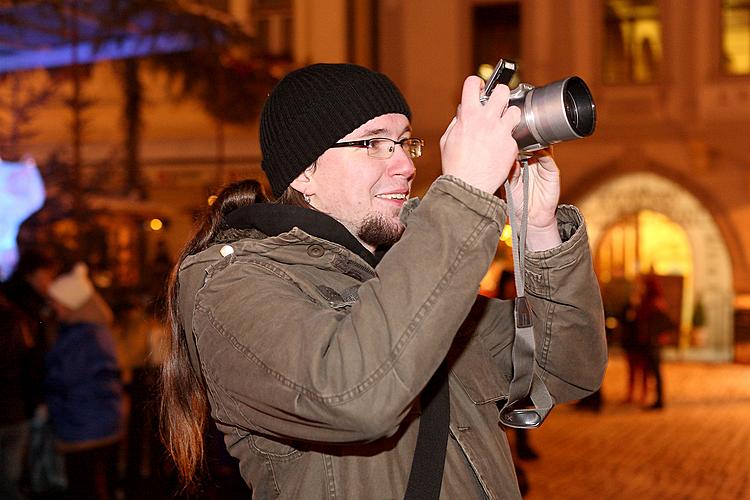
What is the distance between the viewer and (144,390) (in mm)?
6238

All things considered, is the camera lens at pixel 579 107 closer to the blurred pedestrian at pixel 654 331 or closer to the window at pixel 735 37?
the blurred pedestrian at pixel 654 331

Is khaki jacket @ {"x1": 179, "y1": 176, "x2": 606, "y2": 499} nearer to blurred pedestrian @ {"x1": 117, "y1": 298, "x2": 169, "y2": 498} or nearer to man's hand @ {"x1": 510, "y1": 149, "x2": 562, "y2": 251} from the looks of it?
man's hand @ {"x1": 510, "y1": 149, "x2": 562, "y2": 251}

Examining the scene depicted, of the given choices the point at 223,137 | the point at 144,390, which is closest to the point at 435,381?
the point at 144,390

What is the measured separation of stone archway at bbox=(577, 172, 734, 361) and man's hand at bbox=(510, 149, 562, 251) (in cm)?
1454

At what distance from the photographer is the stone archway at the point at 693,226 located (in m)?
16.1

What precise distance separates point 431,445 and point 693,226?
15780 millimetres

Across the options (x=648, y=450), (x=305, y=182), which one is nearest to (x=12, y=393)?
(x=305, y=182)

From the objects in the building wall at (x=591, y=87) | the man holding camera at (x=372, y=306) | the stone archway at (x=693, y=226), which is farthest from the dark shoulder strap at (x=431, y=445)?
the stone archway at (x=693, y=226)

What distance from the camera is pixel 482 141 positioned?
1471 mm

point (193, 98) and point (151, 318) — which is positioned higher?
point (193, 98)

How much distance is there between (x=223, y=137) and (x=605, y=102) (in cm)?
715

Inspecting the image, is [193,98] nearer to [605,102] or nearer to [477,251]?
[605,102]

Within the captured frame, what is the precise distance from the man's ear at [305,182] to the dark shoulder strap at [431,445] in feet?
1.60

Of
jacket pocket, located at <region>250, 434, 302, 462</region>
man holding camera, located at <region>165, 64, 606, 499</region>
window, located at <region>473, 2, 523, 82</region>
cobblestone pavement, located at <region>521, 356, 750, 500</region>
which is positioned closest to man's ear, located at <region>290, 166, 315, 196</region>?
man holding camera, located at <region>165, 64, 606, 499</region>
